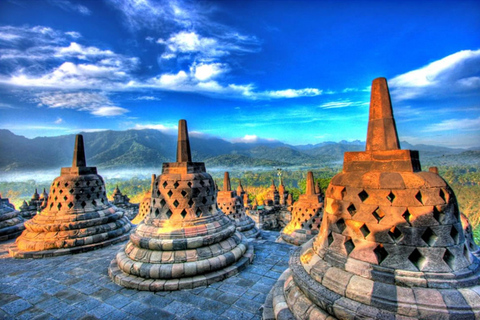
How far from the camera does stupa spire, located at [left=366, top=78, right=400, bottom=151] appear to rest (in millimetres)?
3311

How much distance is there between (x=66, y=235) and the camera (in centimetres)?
791

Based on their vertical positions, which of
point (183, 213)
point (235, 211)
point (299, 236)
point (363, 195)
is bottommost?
point (299, 236)

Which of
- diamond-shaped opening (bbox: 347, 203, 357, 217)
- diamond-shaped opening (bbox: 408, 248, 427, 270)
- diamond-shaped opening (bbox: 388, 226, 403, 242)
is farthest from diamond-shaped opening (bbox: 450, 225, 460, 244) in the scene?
diamond-shaped opening (bbox: 347, 203, 357, 217)

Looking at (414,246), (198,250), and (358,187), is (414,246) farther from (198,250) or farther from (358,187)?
(198,250)

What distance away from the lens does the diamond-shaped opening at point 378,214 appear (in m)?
3.00

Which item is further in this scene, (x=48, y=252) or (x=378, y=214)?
(x=48, y=252)

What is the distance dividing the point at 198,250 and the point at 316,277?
3.34 meters

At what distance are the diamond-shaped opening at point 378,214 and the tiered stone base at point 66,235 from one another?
28.0 feet

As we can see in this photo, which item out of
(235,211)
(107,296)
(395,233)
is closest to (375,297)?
(395,233)

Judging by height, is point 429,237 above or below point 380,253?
above

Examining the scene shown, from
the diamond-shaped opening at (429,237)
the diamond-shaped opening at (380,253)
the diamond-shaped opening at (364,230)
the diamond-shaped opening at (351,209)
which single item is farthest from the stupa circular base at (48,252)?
the diamond-shaped opening at (429,237)

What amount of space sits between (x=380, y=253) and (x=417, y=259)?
15.1 inches

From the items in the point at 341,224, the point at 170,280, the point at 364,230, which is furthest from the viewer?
the point at 170,280

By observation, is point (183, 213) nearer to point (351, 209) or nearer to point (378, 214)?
point (351, 209)
